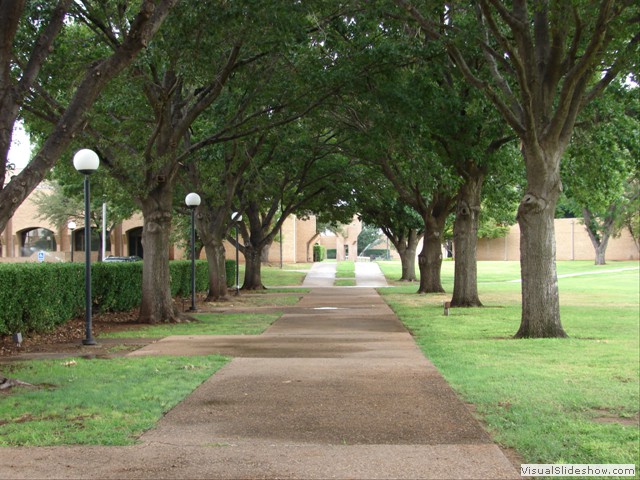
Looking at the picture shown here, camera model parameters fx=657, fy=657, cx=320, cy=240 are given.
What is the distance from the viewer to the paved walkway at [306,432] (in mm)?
4711

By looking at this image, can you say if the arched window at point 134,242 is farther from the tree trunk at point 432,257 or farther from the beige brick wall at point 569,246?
the beige brick wall at point 569,246

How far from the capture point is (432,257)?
90.1 ft

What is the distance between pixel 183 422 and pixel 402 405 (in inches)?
86.5

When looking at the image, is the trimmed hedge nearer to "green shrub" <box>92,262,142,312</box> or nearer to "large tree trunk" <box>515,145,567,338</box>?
"green shrub" <box>92,262,142,312</box>

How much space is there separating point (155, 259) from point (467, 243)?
9.60 meters

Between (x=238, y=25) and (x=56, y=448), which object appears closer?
(x=56, y=448)

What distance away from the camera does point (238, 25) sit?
12.9 meters

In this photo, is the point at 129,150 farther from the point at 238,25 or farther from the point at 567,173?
the point at 567,173

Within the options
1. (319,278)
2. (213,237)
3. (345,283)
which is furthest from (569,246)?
(213,237)

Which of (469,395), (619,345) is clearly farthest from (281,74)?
(469,395)

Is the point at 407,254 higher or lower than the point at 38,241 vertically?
lower

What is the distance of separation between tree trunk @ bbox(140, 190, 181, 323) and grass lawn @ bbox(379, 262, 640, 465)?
5.85m

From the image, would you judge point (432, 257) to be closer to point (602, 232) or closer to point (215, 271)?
point (215, 271)

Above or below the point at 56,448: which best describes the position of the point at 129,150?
above
